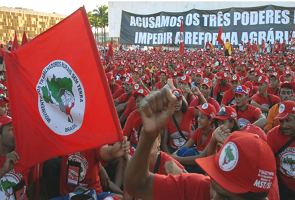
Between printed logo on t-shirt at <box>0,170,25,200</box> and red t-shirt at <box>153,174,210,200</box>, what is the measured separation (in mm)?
1675

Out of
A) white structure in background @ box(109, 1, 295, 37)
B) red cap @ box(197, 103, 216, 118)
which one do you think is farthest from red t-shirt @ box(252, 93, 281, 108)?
white structure in background @ box(109, 1, 295, 37)

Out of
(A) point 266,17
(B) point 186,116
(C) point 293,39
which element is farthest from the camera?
(A) point 266,17

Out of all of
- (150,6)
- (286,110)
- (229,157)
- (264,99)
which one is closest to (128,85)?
(264,99)

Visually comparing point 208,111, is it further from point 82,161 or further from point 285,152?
point 82,161

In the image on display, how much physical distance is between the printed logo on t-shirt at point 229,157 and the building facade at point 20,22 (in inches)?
1912

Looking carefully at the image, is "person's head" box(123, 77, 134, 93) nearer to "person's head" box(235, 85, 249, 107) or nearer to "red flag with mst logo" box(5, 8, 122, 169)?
"person's head" box(235, 85, 249, 107)

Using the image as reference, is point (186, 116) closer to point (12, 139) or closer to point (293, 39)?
point (12, 139)

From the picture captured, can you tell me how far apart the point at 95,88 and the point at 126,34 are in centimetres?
2580

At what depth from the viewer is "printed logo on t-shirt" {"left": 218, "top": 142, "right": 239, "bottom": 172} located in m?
1.93

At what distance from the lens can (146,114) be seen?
202 cm

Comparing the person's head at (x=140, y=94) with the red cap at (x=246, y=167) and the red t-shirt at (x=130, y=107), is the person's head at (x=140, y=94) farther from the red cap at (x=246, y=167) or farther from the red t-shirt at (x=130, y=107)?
the red cap at (x=246, y=167)

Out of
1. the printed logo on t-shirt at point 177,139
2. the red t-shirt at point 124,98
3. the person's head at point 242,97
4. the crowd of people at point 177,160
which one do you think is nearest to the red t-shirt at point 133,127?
the crowd of people at point 177,160

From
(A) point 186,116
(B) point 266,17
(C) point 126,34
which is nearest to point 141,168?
(A) point 186,116

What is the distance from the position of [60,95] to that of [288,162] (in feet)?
7.16
